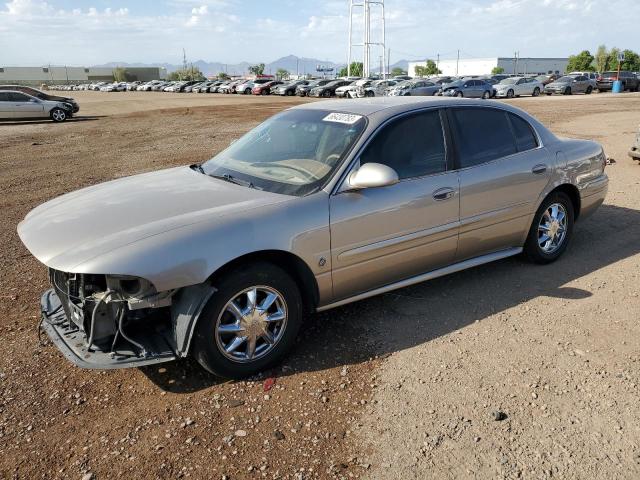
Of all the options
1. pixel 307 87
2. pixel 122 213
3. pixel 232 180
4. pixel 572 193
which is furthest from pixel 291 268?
pixel 307 87

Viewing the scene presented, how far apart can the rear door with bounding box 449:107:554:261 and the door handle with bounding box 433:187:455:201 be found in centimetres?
13

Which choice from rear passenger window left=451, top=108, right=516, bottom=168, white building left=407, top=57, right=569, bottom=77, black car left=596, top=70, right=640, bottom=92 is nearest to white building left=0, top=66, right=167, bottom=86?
white building left=407, top=57, right=569, bottom=77

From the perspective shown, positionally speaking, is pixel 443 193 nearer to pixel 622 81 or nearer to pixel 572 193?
pixel 572 193

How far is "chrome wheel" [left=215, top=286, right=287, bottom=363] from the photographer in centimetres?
323

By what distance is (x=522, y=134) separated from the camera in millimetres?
4836

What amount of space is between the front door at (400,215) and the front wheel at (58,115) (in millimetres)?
23782

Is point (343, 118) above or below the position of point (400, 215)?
above

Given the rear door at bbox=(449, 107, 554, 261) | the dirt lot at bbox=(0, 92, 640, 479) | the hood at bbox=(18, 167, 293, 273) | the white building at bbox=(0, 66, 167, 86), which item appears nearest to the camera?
the dirt lot at bbox=(0, 92, 640, 479)

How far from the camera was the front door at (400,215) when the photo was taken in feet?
11.9

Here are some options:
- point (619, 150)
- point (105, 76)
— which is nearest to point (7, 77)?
point (105, 76)

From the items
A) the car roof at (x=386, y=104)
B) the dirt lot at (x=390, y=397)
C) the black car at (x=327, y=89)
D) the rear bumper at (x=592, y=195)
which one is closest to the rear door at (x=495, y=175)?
the car roof at (x=386, y=104)

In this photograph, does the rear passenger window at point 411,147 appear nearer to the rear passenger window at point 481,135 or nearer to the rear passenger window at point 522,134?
the rear passenger window at point 481,135

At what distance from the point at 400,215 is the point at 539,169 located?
5.77ft

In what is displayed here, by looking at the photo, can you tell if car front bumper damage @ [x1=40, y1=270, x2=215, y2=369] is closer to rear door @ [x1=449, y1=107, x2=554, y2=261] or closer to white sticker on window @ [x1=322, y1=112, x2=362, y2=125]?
white sticker on window @ [x1=322, y1=112, x2=362, y2=125]
